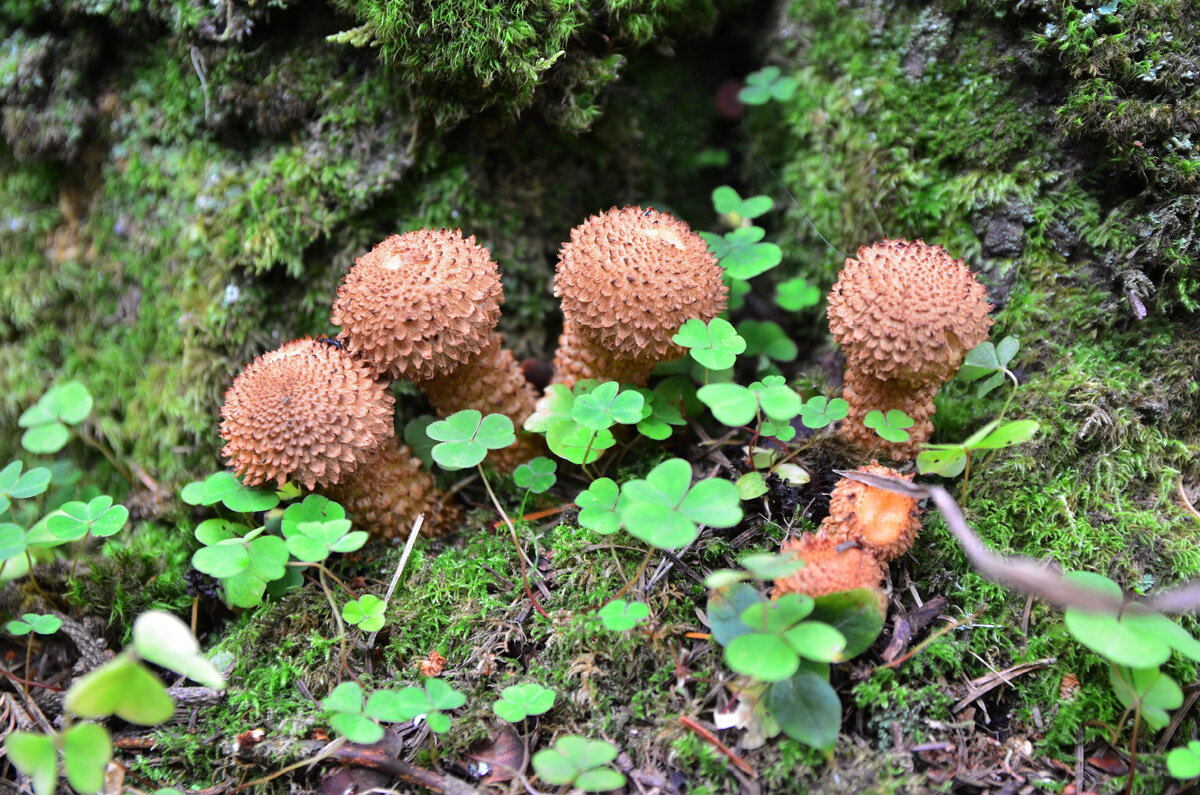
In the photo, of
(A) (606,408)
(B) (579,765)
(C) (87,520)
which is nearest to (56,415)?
(C) (87,520)

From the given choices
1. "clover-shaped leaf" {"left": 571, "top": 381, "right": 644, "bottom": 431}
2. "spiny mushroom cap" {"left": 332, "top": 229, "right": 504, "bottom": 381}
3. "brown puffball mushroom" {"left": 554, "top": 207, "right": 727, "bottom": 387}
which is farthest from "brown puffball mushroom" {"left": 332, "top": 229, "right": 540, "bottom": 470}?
"clover-shaped leaf" {"left": 571, "top": 381, "right": 644, "bottom": 431}

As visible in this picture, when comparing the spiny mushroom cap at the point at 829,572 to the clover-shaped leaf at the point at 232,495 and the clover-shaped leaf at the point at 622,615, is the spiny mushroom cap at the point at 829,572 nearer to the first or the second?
the clover-shaped leaf at the point at 622,615

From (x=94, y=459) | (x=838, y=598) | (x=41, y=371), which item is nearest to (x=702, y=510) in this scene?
(x=838, y=598)

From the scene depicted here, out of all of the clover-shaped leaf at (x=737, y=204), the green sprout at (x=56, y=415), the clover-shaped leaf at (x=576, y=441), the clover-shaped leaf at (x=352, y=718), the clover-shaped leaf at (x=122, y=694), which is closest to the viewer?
the clover-shaped leaf at (x=122, y=694)

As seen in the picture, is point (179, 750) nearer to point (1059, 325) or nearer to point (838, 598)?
point (838, 598)

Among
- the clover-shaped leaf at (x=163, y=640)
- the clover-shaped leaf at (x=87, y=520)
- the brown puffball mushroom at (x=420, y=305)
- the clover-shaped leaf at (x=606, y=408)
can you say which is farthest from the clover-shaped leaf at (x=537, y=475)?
the clover-shaped leaf at (x=87, y=520)

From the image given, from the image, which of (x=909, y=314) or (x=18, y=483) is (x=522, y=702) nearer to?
(x=909, y=314)
